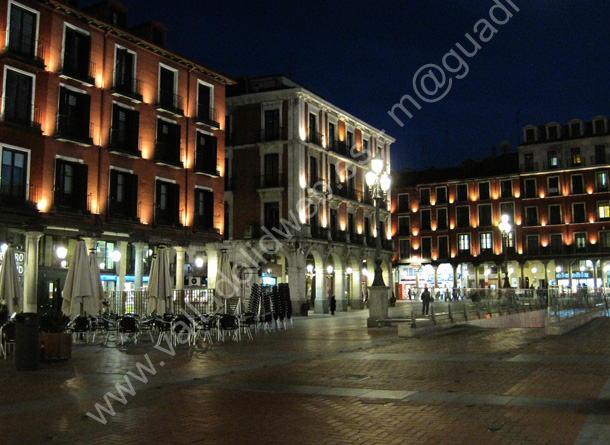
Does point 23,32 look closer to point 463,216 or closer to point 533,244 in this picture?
point 463,216

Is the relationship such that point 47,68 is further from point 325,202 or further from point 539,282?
point 539,282

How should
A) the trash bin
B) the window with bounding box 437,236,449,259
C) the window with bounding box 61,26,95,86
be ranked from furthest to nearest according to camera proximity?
the window with bounding box 437,236,449,259 → the window with bounding box 61,26,95,86 → the trash bin

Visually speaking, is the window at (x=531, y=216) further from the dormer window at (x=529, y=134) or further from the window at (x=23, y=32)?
the window at (x=23, y=32)

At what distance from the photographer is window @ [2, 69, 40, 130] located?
83.4 ft

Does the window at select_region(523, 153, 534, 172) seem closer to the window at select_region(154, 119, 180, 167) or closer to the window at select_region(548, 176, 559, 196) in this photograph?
the window at select_region(548, 176, 559, 196)

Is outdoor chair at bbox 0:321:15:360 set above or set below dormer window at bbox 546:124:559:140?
below

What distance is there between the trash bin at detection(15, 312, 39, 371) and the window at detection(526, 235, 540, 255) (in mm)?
60423

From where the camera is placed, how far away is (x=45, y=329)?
1466cm

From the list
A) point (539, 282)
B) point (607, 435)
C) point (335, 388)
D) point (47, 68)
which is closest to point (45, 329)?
point (335, 388)

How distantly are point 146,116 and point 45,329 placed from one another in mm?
19343

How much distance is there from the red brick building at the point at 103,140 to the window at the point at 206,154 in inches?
2.8

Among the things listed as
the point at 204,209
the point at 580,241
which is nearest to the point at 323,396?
the point at 204,209

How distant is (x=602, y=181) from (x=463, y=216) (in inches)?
575

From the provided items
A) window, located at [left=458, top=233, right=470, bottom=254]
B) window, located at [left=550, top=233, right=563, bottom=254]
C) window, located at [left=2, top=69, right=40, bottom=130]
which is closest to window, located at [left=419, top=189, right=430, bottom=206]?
window, located at [left=458, top=233, right=470, bottom=254]
